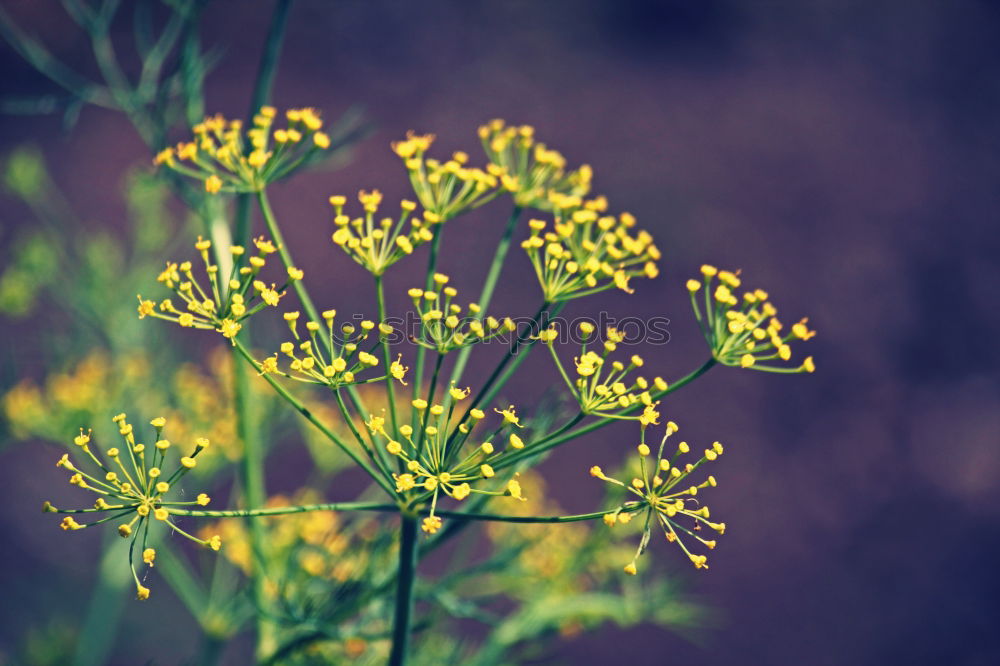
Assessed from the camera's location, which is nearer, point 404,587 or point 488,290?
point 404,587

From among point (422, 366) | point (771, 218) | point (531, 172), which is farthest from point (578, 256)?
point (771, 218)

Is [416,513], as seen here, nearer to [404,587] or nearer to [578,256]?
[404,587]

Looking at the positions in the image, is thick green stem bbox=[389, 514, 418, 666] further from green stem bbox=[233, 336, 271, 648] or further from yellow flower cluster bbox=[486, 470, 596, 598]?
yellow flower cluster bbox=[486, 470, 596, 598]

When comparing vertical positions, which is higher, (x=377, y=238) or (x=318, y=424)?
(x=377, y=238)

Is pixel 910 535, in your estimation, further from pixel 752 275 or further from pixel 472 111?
pixel 472 111

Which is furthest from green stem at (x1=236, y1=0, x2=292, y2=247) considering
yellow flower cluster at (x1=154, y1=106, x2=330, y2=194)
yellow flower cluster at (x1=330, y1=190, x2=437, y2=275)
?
yellow flower cluster at (x1=330, y1=190, x2=437, y2=275)

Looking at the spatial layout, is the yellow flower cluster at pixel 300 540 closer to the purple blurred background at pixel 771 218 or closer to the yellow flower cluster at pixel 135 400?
the yellow flower cluster at pixel 135 400

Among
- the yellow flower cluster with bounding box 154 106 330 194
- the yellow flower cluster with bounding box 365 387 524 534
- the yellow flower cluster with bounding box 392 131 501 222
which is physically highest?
the yellow flower cluster with bounding box 154 106 330 194
